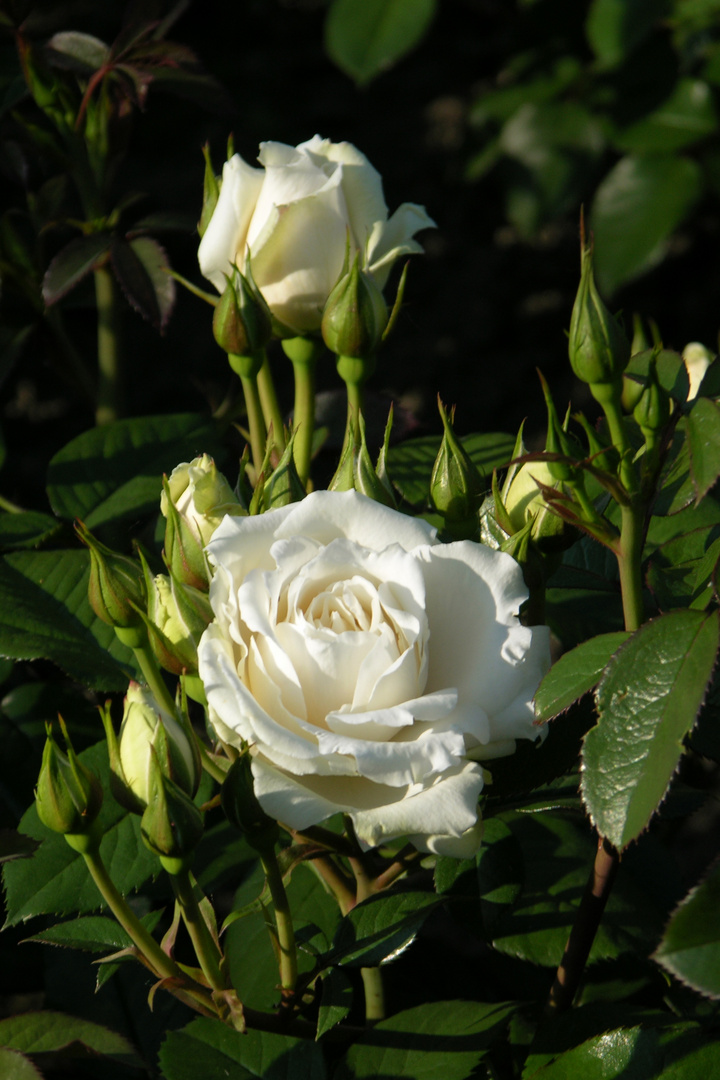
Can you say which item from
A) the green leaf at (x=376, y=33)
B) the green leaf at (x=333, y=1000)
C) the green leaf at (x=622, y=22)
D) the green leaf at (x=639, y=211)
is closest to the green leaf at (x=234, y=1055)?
the green leaf at (x=333, y=1000)

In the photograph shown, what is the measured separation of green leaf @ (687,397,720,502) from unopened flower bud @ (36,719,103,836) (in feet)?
0.96

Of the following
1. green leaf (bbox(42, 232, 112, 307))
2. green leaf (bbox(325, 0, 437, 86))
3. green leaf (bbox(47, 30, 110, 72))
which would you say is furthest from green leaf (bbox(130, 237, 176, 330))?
green leaf (bbox(325, 0, 437, 86))

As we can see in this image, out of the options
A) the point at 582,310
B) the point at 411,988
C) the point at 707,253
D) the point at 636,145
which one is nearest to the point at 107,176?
the point at 582,310

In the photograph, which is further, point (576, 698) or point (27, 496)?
point (27, 496)

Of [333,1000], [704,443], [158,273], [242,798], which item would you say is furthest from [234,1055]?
[158,273]

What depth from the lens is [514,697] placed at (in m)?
0.44

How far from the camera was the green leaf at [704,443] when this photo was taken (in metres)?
0.41

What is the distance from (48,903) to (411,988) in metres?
0.32

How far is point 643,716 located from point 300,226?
36cm

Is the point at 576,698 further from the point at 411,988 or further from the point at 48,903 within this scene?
the point at 411,988

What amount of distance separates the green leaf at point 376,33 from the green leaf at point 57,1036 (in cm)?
109

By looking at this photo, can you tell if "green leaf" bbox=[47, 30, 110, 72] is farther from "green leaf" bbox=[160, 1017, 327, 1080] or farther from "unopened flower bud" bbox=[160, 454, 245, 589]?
"green leaf" bbox=[160, 1017, 327, 1080]

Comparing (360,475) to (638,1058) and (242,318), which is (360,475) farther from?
(638,1058)

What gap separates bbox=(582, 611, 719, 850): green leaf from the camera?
1.29ft
